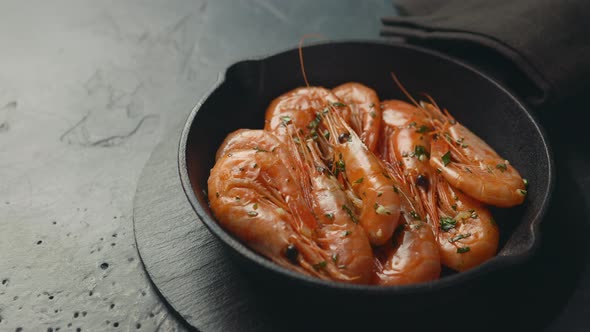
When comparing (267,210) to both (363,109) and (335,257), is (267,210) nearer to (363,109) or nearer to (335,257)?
(335,257)

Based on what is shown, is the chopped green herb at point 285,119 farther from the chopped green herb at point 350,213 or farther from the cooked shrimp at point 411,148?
the chopped green herb at point 350,213

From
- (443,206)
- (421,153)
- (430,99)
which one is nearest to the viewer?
(443,206)

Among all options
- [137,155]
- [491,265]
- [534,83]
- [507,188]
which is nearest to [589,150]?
[534,83]

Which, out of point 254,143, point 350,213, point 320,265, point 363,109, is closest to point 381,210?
point 350,213

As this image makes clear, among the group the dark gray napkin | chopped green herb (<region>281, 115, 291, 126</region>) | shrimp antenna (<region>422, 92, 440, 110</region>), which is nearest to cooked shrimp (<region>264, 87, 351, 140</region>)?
chopped green herb (<region>281, 115, 291, 126</region>)

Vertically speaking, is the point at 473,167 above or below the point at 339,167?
above

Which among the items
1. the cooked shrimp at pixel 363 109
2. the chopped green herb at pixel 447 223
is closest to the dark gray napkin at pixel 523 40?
the cooked shrimp at pixel 363 109

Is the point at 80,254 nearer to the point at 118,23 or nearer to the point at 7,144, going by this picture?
the point at 7,144
